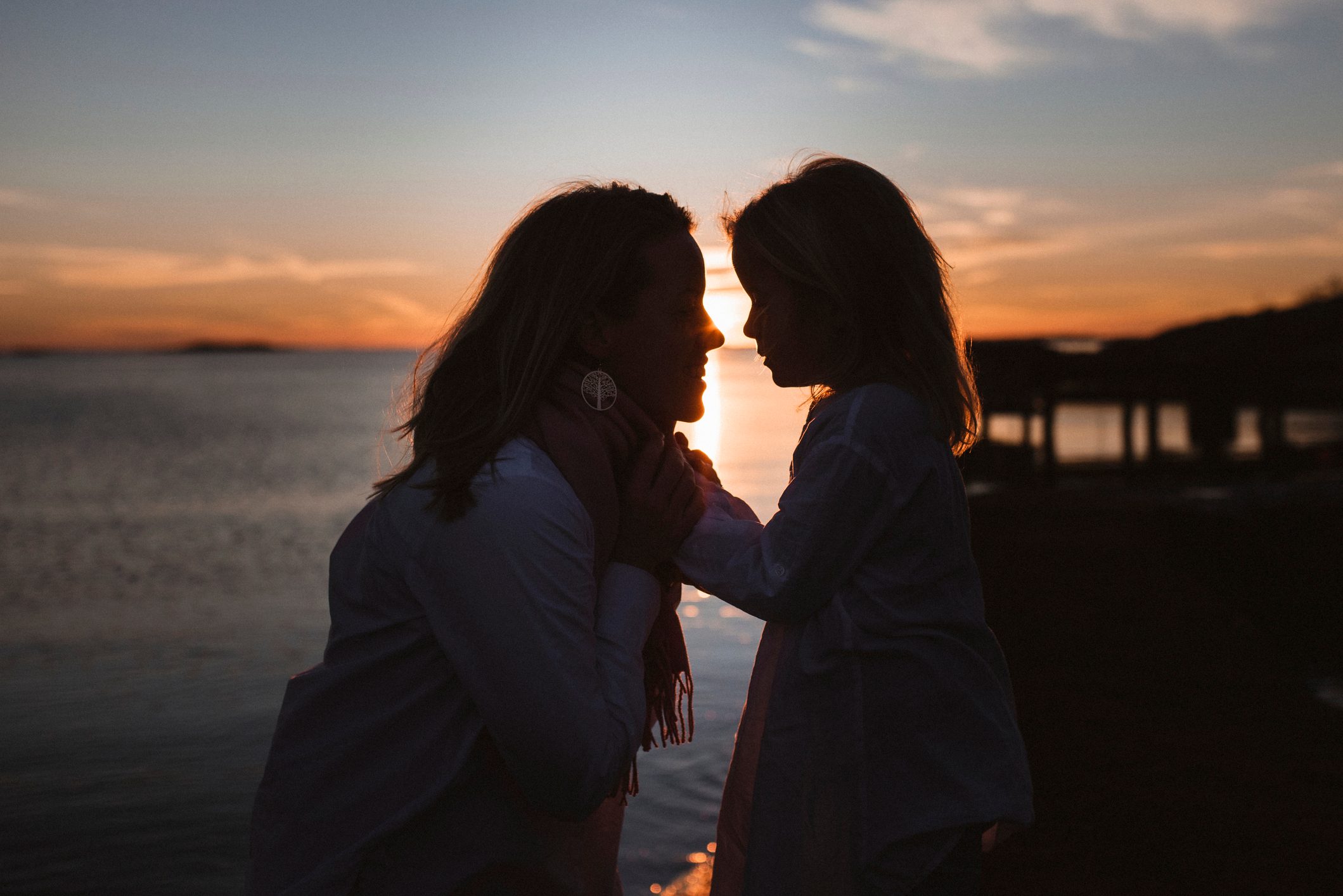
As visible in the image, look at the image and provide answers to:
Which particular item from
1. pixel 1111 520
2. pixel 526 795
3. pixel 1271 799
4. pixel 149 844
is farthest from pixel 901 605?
pixel 1111 520

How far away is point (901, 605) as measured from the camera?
229cm

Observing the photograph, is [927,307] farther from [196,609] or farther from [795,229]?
[196,609]

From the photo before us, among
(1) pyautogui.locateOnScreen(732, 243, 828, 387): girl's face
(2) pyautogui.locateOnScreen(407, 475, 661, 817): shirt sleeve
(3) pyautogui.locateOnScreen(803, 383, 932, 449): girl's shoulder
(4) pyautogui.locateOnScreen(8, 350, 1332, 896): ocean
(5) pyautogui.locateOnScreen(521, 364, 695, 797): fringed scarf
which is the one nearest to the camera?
(2) pyautogui.locateOnScreen(407, 475, 661, 817): shirt sleeve

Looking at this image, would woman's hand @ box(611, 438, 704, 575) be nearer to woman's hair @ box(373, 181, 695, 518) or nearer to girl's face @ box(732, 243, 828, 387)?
woman's hair @ box(373, 181, 695, 518)

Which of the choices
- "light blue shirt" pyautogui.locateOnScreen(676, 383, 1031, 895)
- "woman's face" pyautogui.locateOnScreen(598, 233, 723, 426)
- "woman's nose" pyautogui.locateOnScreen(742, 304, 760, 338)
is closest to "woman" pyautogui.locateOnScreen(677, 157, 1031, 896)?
"light blue shirt" pyautogui.locateOnScreen(676, 383, 1031, 895)

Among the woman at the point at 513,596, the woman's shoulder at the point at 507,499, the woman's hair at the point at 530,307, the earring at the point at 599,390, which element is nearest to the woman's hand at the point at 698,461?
the woman at the point at 513,596

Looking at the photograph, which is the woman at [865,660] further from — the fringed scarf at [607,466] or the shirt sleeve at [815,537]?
the fringed scarf at [607,466]

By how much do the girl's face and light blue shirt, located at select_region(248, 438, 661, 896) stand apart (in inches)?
30.8

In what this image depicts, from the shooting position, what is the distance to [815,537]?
223 centimetres

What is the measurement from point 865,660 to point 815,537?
32 cm

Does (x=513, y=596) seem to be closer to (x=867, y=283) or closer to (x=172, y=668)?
(x=867, y=283)

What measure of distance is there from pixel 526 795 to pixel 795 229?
1.49 metres

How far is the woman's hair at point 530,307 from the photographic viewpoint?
2031 millimetres

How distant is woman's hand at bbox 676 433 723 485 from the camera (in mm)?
2572
